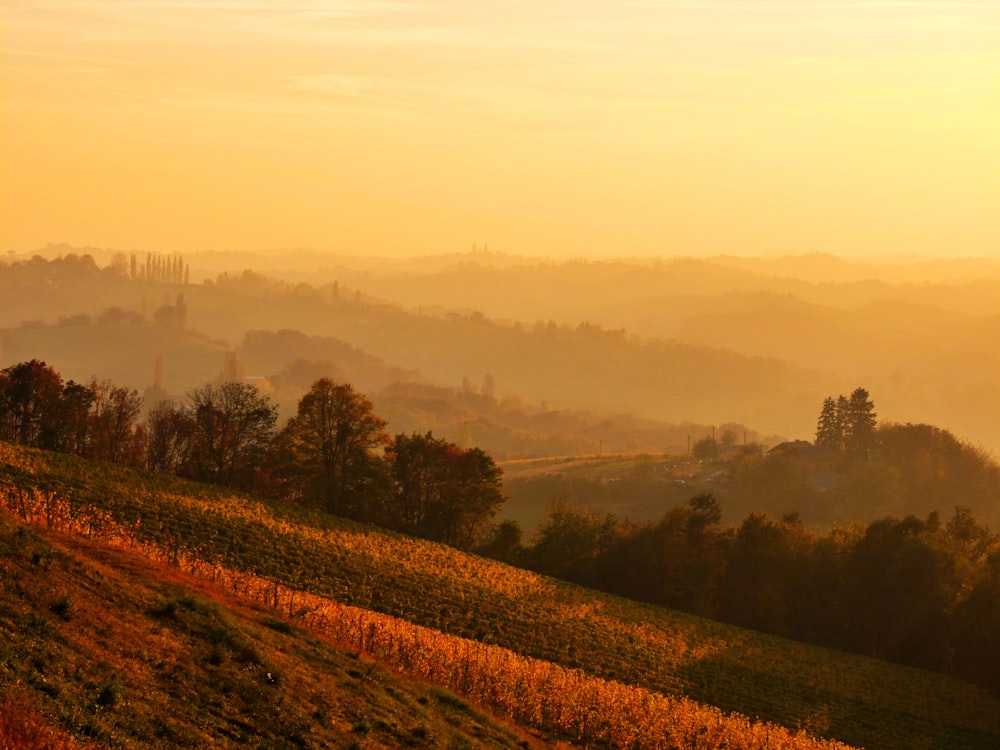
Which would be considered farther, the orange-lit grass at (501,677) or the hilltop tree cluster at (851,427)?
the hilltop tree cluster at (851,427)

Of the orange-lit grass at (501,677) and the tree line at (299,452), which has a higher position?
the tree line at (299,452)

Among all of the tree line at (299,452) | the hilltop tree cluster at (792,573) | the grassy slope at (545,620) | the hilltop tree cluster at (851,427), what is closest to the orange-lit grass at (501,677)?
the grassy slope at (545,620)

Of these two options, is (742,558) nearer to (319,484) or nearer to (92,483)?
(319,484)

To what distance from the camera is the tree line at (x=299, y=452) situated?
7044 cm

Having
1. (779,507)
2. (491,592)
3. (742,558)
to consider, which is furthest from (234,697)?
(779,507)

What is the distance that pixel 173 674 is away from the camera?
22.5 m

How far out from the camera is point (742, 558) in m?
72.4

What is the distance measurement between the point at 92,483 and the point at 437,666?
887 inches

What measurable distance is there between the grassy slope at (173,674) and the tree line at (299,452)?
40.0 metres

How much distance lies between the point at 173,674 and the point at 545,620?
27.5m

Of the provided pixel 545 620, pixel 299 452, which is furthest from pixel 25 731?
pixel 299 452

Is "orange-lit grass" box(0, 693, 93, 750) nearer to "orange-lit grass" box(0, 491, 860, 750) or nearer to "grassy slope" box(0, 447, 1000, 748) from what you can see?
"orange-lit grass" box(0, 491, 860, 750)

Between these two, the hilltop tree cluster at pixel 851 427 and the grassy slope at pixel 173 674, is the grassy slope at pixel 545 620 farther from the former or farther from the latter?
the hilltop tree cluster at pixel 851 427

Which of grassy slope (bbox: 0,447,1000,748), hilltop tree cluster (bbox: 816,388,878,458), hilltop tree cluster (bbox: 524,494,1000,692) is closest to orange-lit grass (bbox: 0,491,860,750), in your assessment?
grassy slope (bbox: 0,447,1000,748)
